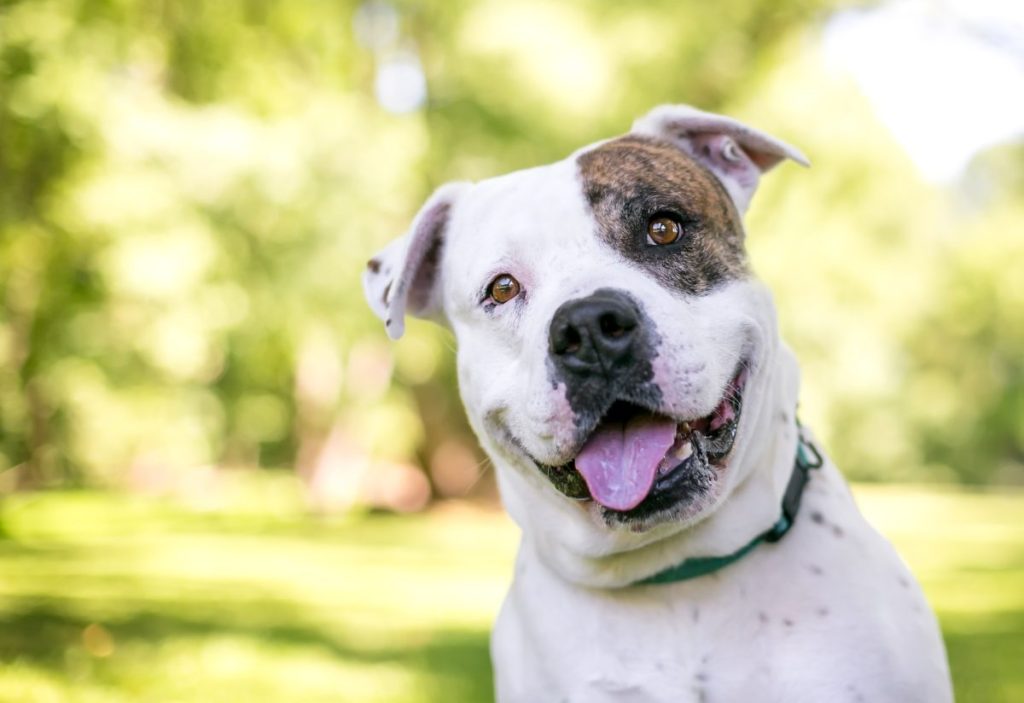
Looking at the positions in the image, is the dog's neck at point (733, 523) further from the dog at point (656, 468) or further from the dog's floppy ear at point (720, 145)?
the dog's floppy ear at point (720, 145)

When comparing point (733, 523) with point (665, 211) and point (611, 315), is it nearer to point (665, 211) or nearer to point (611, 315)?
point (611, 315)

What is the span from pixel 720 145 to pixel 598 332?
1189mm

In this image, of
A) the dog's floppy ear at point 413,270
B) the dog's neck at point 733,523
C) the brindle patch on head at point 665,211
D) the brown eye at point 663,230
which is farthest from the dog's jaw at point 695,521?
the dog's floppy ear at point 413,270

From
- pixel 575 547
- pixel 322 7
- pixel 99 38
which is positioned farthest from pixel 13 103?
pixel 322 7

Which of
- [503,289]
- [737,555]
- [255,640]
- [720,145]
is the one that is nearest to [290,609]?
[255,640]

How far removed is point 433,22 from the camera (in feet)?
54.5

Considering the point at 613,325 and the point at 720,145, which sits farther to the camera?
the point at 720,145

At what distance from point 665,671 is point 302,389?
1859 cm

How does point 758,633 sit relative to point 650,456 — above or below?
below

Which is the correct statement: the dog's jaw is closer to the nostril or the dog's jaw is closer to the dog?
the dog

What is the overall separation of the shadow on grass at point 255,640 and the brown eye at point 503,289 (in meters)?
2.52

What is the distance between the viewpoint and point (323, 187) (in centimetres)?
1278

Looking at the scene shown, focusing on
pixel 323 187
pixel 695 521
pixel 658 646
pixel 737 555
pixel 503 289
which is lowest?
pixel 323 187

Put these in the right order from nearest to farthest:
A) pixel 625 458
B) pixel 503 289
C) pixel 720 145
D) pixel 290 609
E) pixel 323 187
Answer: pixel 625 458, pixel 503 289, pixel 720 145, pixel 290 609, pixel 323 187
